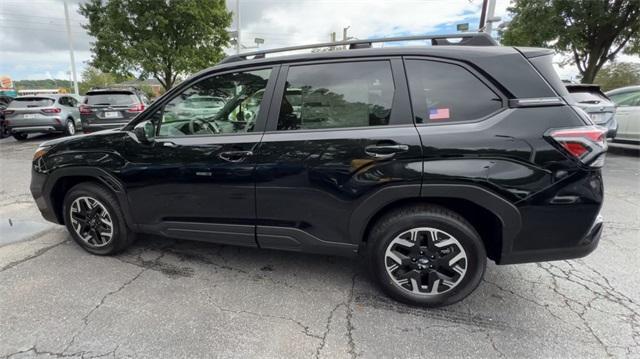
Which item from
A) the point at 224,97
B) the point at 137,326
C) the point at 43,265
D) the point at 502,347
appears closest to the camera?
the point at 502,347

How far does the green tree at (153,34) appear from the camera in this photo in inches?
615

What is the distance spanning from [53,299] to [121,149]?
49.8 inches

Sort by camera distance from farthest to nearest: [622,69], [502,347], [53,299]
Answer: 1. [622,69]
2. [53,299]
3. [502,347]

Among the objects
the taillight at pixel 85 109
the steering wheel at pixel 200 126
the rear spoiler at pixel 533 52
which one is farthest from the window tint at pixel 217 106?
the taillight at pixel 85 109

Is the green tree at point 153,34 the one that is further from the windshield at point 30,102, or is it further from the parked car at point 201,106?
the parked car at point 201,106

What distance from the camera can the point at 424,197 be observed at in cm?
228

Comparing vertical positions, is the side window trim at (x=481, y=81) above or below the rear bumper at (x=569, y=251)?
above

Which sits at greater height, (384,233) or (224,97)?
(224,97)

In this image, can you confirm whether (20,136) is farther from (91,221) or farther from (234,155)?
(234,155)

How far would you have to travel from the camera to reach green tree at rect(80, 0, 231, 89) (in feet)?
51.2

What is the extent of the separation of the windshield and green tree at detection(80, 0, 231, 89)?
5.64 meters


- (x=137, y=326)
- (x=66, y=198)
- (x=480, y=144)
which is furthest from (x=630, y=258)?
(x=66, y=198)

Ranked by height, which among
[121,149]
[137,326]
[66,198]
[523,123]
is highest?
[523,123]

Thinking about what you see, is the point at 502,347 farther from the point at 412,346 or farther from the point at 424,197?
the point at 424,197
